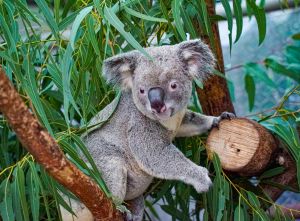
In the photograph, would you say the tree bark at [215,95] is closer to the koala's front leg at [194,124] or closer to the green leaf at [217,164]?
the koala's front leg at [194,124]

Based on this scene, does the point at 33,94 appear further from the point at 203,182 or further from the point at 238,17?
the point at 238,17

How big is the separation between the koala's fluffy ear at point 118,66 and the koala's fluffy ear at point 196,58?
0.18m

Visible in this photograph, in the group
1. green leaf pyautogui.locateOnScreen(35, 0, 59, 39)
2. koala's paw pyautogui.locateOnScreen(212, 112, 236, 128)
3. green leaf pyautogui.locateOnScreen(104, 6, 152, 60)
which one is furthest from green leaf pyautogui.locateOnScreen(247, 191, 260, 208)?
green leaf pyautogui.locateOnScreen(35, 0, 59, 39)

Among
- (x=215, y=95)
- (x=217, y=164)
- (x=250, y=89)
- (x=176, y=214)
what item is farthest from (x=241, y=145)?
(x=250, y=89)

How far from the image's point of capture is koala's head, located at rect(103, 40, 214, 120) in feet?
7.27

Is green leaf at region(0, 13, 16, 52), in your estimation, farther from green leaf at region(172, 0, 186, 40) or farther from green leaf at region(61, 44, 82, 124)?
green leaf at region(172, 0, 186, 40)

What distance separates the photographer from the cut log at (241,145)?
2342mm

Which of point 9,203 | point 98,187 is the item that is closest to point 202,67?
point 98,187

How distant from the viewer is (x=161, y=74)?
222cm

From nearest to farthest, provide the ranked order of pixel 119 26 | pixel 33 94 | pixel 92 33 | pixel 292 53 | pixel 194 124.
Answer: pixel 119 26, pixel 33 94, pixel 92 33, pixel 194 124, pixel 292 53

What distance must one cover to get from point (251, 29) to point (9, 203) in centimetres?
295

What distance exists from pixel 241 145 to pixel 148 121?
0.37 metres

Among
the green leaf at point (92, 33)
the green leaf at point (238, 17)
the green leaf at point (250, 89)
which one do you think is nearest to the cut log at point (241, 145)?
the green leaf at point (238, 17)

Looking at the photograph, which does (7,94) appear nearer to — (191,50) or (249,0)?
(191,50)
